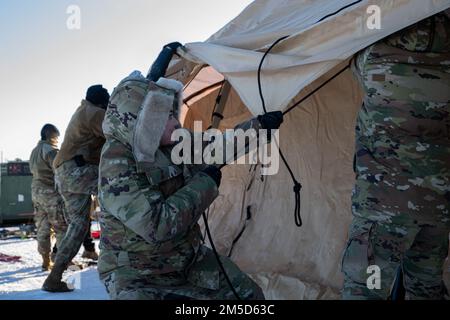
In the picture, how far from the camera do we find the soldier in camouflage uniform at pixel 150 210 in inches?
104

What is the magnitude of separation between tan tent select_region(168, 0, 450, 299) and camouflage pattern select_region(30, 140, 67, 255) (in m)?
1.98

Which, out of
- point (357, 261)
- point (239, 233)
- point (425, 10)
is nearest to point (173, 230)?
point (357, 261)

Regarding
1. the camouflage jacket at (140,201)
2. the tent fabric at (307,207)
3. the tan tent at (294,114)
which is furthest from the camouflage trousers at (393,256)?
the tent fabric at (307,207)

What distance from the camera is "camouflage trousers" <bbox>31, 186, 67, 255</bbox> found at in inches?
242

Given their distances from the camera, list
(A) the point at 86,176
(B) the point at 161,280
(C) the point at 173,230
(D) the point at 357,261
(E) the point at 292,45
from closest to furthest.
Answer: (D) the point at 357,261 < (C) the point at 173,230 < (B) the point at 161,280 < (E) the point at 292,45 < (A) the point at 86,176

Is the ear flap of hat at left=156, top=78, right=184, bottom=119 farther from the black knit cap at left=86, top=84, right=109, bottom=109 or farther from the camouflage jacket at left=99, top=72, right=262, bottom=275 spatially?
the black knit cap at left=86, top=84, right=109, bottom=109

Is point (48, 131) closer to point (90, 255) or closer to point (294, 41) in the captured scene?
point (90, 255)

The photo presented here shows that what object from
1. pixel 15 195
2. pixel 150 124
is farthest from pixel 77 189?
pixel 15 195

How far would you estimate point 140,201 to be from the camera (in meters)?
2.60

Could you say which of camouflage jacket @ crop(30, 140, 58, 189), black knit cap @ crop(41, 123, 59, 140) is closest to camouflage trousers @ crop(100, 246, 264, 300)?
camouflage jacket @ crop(30, 140, 58, 189)
